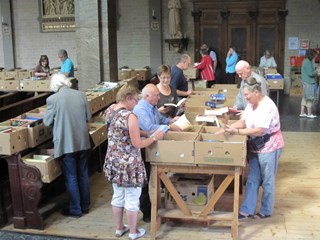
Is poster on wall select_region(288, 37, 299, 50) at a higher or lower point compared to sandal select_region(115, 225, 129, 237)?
higher

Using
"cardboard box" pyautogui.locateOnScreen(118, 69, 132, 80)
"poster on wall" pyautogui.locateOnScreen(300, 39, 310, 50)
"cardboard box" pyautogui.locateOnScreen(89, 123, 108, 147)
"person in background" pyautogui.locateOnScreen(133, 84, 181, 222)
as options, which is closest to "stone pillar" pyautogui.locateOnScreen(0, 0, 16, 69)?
"cardboard box" pyautogui.locateOnScreen(118, 69, 132, 80)

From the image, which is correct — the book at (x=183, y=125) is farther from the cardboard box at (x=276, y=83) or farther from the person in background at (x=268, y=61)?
the person in background at (x=268, y=61)

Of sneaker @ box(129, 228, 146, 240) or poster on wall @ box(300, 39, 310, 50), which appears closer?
sneaker @ box(129, 228, 146, 240)

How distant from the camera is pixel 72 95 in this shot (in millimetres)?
5227

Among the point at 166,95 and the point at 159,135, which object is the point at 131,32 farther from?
the point at 159,135

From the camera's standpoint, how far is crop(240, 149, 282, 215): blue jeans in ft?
16.3

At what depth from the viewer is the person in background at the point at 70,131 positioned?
516cm

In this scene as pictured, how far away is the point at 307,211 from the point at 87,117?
107 inches

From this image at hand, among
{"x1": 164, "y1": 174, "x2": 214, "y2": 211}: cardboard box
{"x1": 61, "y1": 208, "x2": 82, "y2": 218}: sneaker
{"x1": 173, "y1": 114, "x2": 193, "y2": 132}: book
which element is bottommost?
{"x1": 61, "y1": 208, "x2": 82, "y2": 218}: sneaker

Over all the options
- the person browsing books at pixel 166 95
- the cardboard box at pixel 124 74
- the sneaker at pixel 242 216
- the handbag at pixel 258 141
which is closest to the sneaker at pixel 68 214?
the person browsing books at pixel 166 95

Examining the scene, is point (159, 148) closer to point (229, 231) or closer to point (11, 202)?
point (229, 231)

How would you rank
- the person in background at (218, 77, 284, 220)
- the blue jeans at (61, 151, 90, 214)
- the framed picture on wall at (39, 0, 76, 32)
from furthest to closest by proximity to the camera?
the framed picture on wall at (39, 0, 76, 32) → the blue jeans at (61, 151, 90, 214) → the person in background at (218, 77, 284, 220)

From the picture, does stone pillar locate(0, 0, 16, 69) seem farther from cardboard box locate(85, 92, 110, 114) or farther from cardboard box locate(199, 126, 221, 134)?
cardboard box locate(199, 126, 221, 134)

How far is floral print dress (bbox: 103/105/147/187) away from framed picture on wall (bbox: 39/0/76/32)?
37.6 ft
